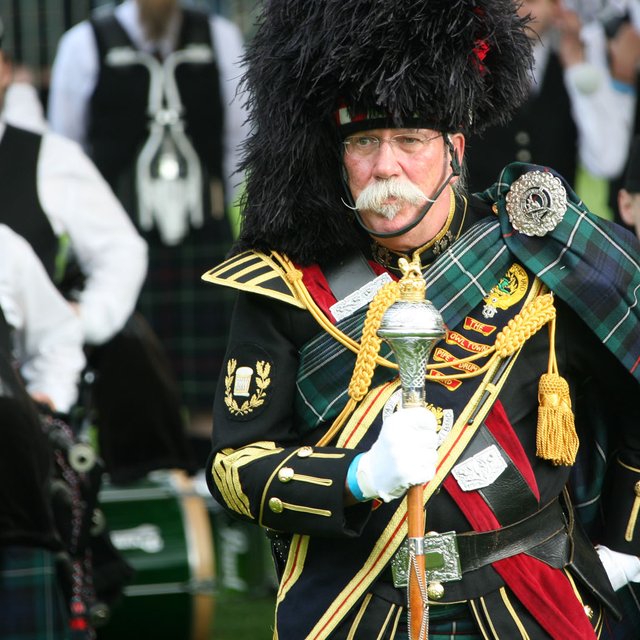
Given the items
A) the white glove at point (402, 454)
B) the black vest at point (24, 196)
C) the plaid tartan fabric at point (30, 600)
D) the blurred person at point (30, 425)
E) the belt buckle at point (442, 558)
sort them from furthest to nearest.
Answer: the black vest at point (24, 196) < the plaid tartan fabric at point (30, 600) < the blurred person at point (30, 425) < the belt buckle at point (442, 558) < the white glove at point (402, 454)

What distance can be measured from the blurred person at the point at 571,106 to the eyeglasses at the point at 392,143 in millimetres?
3568

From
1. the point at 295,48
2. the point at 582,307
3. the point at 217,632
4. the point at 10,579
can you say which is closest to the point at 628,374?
the point at 582,307

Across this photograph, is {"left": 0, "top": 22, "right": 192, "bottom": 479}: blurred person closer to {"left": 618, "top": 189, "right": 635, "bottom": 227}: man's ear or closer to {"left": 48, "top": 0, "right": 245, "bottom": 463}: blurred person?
{"left": 48, "top": 0, "right": 245, "bottom": 463}: blurred person

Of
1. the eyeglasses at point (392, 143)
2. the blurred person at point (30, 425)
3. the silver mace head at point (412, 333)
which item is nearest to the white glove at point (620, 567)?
the silver mace head at point (412, 333)

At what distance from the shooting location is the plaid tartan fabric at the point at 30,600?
16.8ft

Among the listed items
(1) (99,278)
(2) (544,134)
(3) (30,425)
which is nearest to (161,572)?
(1) (99,278)

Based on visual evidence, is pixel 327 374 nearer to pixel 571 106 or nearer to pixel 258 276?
pixel 258 276

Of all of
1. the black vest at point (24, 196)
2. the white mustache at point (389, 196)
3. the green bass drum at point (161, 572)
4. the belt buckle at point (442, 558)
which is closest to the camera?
the belt buckle at point (442, 558)

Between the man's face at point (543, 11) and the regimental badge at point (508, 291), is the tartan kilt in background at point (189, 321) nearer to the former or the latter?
the man's face at point (543, 11)

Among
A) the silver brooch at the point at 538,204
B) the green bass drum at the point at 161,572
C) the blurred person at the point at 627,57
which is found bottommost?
the green bass drum at the point at 161,572

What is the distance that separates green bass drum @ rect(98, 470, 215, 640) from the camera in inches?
232

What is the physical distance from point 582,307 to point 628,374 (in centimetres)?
18

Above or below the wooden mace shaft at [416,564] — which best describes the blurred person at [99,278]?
above

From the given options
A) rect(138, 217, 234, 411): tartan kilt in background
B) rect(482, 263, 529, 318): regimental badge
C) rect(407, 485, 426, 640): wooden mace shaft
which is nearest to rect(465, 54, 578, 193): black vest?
rect(138, 217, 234, 411): tartan kilt in background
